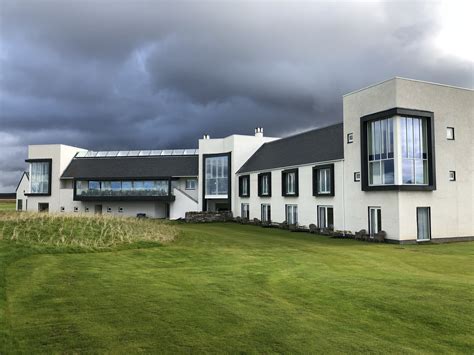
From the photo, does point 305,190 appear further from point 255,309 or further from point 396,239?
point 255,309

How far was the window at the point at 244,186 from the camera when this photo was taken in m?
37.8

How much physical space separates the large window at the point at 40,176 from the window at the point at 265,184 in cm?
2757

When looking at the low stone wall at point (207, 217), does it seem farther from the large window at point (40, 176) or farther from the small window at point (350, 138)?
the large window at point (40, 176)

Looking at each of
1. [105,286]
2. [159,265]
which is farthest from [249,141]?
[105,286]

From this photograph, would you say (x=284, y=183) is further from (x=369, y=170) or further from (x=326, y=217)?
(x=369, y=170)

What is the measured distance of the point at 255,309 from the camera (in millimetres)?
7387

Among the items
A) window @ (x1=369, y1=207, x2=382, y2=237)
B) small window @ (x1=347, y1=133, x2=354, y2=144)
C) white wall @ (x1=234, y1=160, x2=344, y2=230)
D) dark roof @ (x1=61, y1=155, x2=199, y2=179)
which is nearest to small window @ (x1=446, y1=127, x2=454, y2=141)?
small window @ (x1=347, y1=133, x2=354, y2=144)

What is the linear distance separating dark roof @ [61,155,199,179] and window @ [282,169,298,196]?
610 inches

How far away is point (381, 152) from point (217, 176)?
22279 mm

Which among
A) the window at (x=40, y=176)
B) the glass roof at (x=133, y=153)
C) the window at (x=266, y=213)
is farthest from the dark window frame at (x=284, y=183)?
the window at (x=40, y=176)

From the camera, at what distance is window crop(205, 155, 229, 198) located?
135 feet

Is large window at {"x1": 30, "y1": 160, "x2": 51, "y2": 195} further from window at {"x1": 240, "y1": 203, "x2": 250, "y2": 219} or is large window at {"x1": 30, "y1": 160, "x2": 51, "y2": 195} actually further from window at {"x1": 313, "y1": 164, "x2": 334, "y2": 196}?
window at {"x1": 313, "y1": 164, "x2": 334, "y2": 196}

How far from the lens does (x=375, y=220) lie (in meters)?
22.0

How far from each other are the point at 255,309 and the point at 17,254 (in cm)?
939
